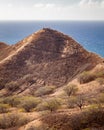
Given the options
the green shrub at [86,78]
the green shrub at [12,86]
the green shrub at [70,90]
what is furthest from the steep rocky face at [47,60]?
the green shrub at [70,90]

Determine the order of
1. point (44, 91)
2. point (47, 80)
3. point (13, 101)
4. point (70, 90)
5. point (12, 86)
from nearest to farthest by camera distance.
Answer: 1. point (13, 101)
2. point (70, 90)
3. point (44, 91)
4. point (12, 86)
5. point (47, 80)

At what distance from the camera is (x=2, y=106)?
4381 cm

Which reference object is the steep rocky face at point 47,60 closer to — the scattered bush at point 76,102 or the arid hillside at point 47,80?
the arid hillside at point 47,80

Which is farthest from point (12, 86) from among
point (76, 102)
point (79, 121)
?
point (79, 121)

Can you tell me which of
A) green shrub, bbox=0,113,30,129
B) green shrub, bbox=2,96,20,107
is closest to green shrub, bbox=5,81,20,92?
green shrub, bbox=2,96,20,107

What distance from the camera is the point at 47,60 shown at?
77.9m

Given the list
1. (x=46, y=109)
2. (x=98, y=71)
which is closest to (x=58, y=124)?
(x=46, y=109)

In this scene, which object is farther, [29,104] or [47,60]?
[47,60]

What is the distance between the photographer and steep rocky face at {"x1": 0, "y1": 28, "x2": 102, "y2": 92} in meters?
71.2

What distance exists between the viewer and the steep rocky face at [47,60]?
71206 millimetres

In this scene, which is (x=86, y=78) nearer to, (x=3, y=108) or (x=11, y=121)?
(x=3, y=108)

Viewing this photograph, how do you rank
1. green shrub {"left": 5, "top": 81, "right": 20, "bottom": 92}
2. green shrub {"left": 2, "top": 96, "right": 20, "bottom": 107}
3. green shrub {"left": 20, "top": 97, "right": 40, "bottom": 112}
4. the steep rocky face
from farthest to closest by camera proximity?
the steep rocky face
green shrub {"left": 5, "top": 81, "right": 20, "bottom": 92}
green shrub {"left": 2, "top": 96, "right": 20, "bottom": 107}
green shrub {"left": 20, "top": 97, "right": 40, "bottom": 112}

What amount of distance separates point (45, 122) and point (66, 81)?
39021 millimetres

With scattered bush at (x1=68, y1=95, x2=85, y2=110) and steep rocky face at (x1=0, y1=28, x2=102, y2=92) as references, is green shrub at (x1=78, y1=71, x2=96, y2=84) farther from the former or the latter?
scattered bush at (x1=68, y1=95, x2=85, y2=110)
